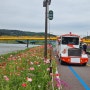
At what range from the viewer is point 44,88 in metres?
11.1

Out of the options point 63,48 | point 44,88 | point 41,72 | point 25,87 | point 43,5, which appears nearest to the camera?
point 25,87

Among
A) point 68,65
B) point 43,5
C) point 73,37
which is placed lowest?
point 68,65

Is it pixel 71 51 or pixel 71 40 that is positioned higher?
pixel 71 40

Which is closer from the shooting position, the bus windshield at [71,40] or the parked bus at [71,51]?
the parked bus at [71,51]

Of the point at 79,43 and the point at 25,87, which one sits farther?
the point at 79,43

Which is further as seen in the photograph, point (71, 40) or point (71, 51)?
point (71, 40)

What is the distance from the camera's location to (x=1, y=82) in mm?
10938

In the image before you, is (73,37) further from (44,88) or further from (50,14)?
(44,88)

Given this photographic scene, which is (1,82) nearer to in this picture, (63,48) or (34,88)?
(34,88)

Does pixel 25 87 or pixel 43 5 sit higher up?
pixel 43 5

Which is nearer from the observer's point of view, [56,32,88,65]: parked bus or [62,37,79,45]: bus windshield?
[56,32,88,65]: parked bus

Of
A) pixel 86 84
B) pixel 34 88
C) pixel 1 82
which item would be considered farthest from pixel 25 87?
pixel 86 84

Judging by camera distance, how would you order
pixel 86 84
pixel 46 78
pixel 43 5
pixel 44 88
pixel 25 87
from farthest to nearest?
1. pixel 43 5
2. pixel 86 84
3. pixel 46 78
4. pixel 44 88
5. pixel 25 87

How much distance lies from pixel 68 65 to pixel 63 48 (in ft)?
8.22
